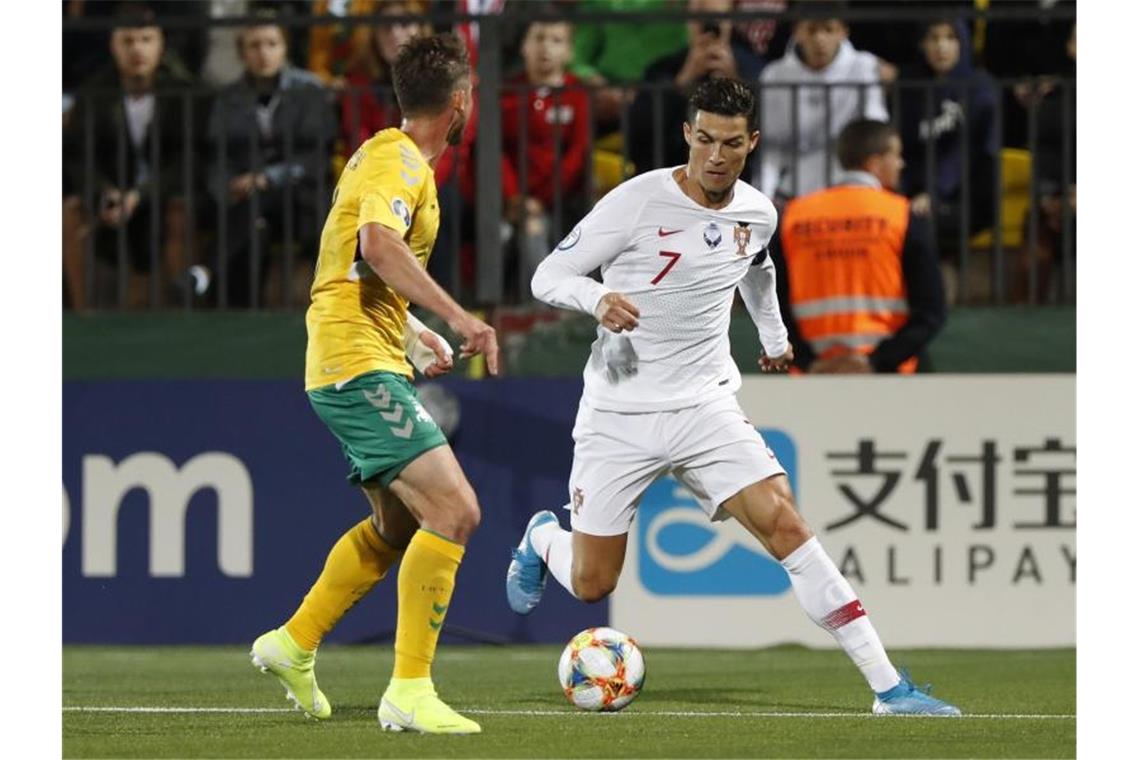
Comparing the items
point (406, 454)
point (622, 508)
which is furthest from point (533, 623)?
point (406, 454)

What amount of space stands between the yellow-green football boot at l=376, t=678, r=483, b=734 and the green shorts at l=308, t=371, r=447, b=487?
710mm

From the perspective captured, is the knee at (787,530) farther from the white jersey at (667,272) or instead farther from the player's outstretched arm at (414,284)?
the player's outstretched arm at (414,284)

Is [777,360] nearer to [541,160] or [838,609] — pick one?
[838,609]

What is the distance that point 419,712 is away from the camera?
741 cm

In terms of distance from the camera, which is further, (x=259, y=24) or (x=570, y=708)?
(x=259, y=24)

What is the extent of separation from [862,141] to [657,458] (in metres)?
3.31

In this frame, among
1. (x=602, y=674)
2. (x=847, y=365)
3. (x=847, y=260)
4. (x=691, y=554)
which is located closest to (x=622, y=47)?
(x=847, y=260)

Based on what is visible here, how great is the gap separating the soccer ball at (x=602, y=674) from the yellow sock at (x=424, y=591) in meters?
0.83

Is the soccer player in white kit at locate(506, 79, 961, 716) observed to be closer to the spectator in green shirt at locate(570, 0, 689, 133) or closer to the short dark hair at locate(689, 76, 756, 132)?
the short dark hair at locate(689, 76, 756, 132)

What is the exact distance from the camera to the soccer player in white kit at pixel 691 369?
8.21m

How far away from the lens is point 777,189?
40.2ft

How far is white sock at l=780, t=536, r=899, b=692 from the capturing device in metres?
8.15

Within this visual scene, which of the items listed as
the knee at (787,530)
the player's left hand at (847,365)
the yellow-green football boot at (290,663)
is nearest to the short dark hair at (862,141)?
the player's left hand at (847,365)

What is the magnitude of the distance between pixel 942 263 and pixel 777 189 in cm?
98
